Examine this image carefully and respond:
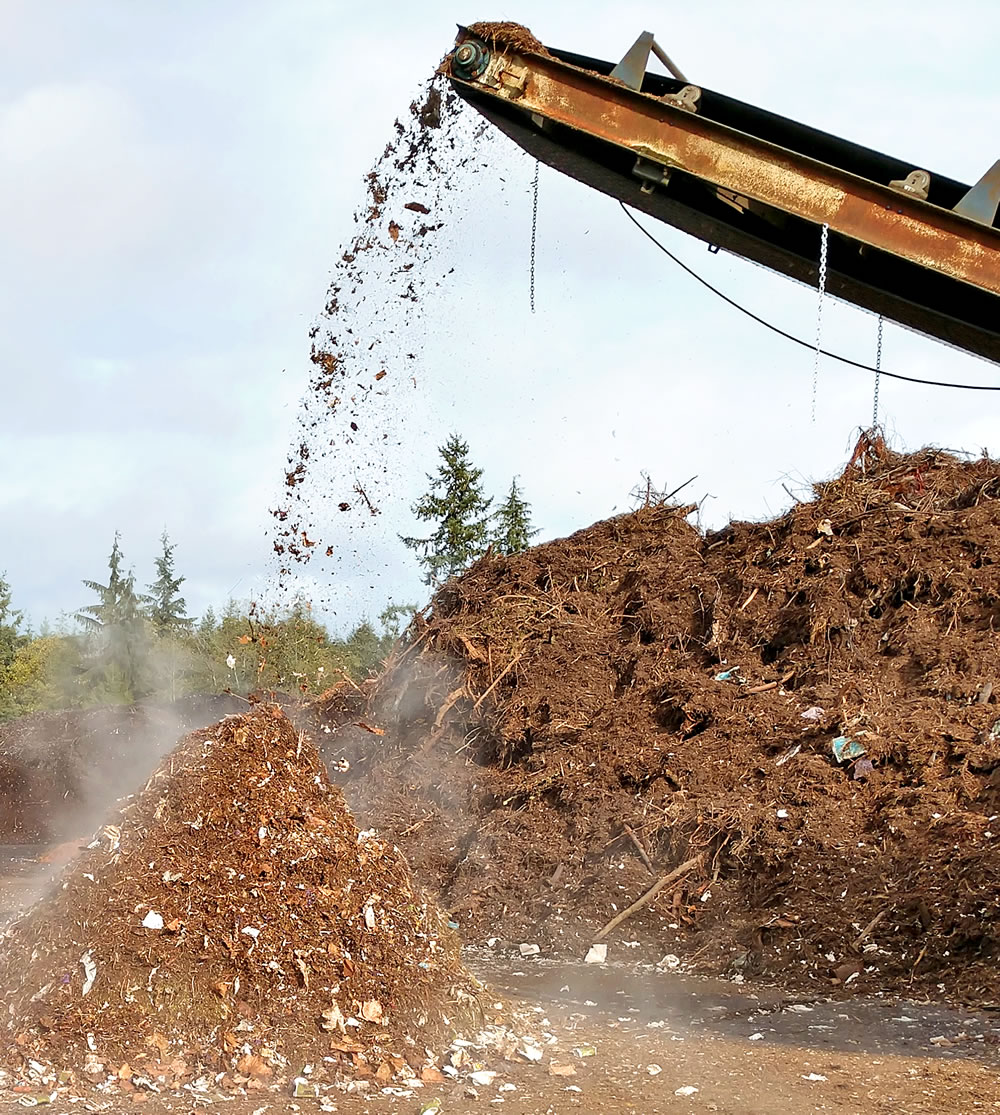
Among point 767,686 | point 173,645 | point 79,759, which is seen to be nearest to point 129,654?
point 173,645

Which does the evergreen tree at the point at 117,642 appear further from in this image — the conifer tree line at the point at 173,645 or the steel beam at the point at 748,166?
the steel beam at the point at 748,166

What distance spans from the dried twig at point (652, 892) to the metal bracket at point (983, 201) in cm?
492

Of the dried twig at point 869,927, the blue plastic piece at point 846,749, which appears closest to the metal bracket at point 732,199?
the dried twig at point 869,927

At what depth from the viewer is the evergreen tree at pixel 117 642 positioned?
1517 inches

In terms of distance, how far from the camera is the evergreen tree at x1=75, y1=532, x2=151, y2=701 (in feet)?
126

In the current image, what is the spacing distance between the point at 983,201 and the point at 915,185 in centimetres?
23

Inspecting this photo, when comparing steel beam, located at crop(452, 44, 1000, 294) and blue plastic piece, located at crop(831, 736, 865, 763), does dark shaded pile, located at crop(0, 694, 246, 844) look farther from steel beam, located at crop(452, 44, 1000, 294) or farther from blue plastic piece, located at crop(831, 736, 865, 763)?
steel beam, located at crop(452, 44, 1000, 294)

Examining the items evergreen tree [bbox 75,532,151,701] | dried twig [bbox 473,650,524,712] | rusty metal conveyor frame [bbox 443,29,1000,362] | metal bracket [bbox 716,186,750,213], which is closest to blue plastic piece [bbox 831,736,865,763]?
dried twig [bbox 473,650,524,712]

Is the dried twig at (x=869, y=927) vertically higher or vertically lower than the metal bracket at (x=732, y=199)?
lower

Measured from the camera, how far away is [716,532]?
11.1 metres

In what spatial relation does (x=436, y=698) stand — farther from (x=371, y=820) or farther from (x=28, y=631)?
(x=28, y=631)

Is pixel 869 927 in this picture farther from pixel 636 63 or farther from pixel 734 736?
pixel 636 63

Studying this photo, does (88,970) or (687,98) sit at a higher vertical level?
(687,98)

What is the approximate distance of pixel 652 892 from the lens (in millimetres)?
7418
